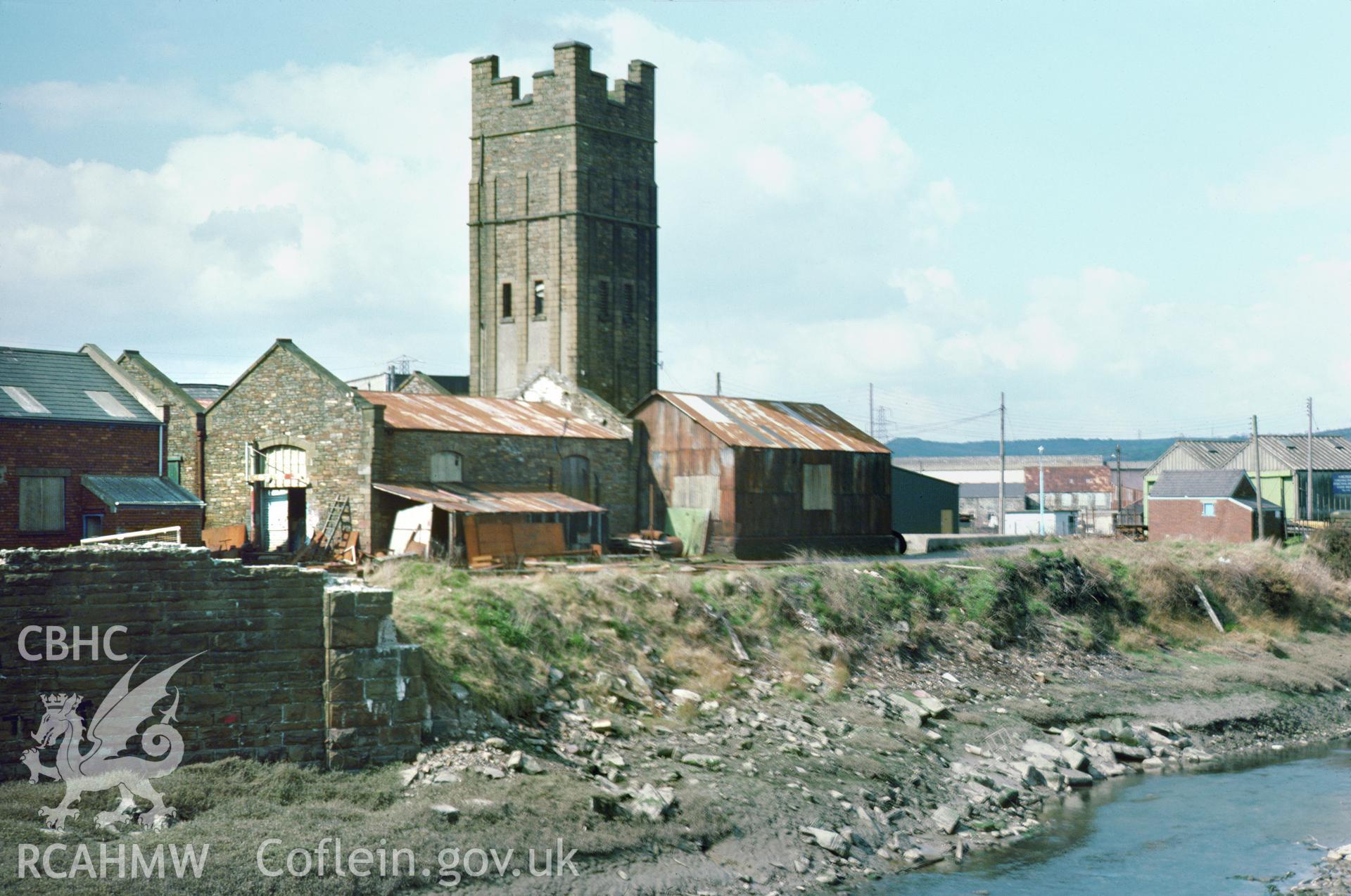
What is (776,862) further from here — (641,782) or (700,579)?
(700,579)

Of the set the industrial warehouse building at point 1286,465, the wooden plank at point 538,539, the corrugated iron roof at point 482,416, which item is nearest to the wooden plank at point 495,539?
the wooden plank at point 538,539

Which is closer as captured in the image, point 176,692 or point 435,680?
point 176,692

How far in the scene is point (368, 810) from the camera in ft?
45.1

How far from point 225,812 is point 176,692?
162 cm

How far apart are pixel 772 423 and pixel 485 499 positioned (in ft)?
37.4

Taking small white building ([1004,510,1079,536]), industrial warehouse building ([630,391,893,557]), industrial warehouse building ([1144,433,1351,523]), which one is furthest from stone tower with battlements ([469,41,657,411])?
industrial warehouse building ([1144,433,1351,523])

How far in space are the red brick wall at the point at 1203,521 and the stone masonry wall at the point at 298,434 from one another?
35452mm

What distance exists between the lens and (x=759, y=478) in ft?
111

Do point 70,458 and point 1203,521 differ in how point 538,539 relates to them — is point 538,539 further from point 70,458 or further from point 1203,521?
point 1203,521

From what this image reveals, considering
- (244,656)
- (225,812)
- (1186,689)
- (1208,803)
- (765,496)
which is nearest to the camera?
(225,812)

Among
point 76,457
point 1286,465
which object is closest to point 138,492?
point 76,457

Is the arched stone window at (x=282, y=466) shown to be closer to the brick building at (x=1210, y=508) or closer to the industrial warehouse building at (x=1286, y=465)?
the brick building at (x=1210, y=508)

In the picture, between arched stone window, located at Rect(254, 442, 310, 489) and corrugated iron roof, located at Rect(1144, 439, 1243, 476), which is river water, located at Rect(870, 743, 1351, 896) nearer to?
arched stone window, located at Rect(254, 442, 310, 489)

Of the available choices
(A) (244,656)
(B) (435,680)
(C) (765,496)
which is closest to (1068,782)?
(B) (435,680)
